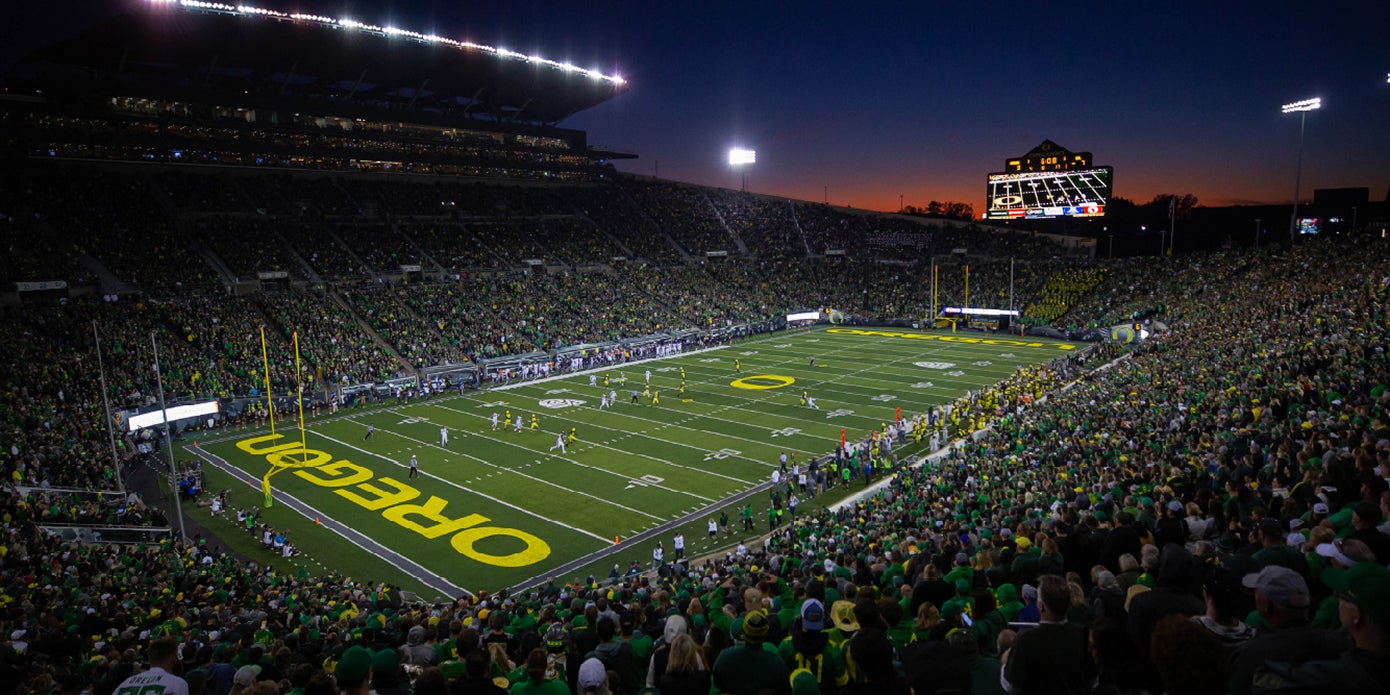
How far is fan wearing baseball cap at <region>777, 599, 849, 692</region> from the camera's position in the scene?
14.5 feet

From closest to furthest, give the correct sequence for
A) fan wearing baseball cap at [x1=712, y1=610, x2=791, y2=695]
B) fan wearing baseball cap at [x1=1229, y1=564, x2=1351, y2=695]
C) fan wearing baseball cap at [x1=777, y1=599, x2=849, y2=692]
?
1. fan wearing baseball cap at [x1=1229, y1=564, x2=1351, y2=695]
2. fan wearing baseball cap at [x1=712, y1=610, x2=791, y2=695]
3. fan wearing baseball cap at [x1=777, y1=599, x2=849, y2=692]

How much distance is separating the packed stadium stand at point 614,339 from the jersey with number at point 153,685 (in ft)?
2.08

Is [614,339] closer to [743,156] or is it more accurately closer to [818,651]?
[743,156]

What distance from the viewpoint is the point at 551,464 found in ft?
82.3

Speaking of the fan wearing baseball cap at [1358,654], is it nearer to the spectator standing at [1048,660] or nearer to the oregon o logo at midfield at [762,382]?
the spectator standing at [1048,660]

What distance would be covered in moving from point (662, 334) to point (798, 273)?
22243 mm

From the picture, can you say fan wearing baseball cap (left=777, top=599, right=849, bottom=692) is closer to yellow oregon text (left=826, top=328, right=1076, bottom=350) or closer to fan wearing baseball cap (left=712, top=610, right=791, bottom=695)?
fan wearing baseball cap (left=712, top=610, right=791, bottom=695)

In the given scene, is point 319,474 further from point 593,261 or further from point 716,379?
point 593,261

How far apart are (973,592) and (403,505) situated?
63.1 feet

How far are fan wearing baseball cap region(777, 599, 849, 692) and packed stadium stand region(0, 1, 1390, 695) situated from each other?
0.02m

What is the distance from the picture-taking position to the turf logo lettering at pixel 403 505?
18.3 metres

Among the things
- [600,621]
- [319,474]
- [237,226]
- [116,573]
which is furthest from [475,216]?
[600,621]

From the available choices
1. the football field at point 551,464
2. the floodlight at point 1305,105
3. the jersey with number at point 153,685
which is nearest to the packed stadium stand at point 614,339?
the jersey with number at point 153,685

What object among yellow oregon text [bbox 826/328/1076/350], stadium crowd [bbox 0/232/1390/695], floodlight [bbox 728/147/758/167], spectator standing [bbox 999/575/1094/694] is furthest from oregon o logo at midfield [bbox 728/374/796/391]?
floodlight [bbox 728/147/758/167]
